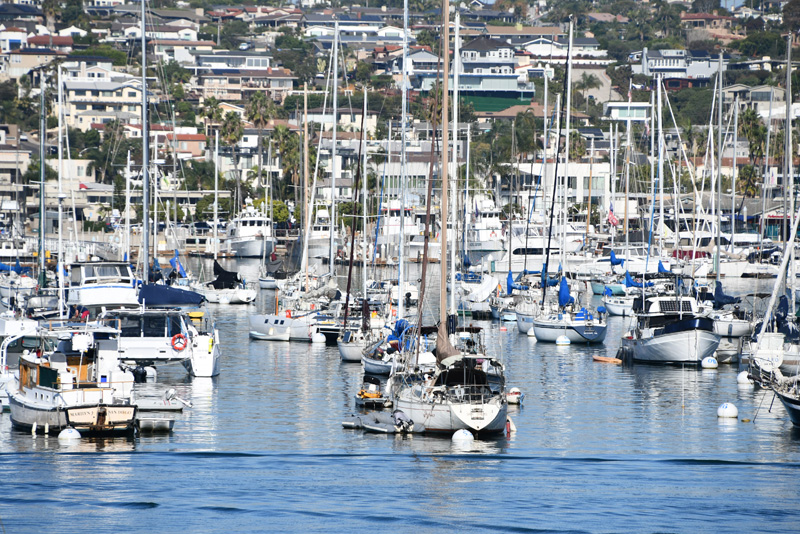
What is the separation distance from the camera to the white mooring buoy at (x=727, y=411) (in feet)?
127

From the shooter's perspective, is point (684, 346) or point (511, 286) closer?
point (684, 346)

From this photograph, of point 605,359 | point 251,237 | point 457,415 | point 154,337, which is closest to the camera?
point 457,415

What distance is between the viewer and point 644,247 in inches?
3482

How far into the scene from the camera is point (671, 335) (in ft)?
160

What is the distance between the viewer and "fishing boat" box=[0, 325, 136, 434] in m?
33.5

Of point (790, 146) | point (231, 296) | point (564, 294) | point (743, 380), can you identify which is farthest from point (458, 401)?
point (231, 296)

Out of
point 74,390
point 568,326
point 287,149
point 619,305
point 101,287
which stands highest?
point 287,149

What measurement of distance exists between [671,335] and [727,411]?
1020 centimetres

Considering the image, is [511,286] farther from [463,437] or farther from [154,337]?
[463,437]

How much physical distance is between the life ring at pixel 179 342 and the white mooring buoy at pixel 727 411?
1759 cm

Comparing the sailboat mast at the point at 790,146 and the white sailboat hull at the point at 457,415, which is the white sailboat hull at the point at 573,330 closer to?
the sailboat mast at the point at 790,146

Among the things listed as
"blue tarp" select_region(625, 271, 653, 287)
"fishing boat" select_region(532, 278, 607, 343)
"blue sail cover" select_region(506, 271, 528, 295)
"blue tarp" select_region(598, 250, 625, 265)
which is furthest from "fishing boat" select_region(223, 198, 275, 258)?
"fishing boat" select_region(532, 278, 607, 343)

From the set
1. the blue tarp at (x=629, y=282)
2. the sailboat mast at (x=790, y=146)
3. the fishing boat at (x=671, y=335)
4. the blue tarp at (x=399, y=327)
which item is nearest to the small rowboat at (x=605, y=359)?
the fishing boat at (x=671, y=335)

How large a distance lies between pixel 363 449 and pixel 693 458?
28.3 ft
